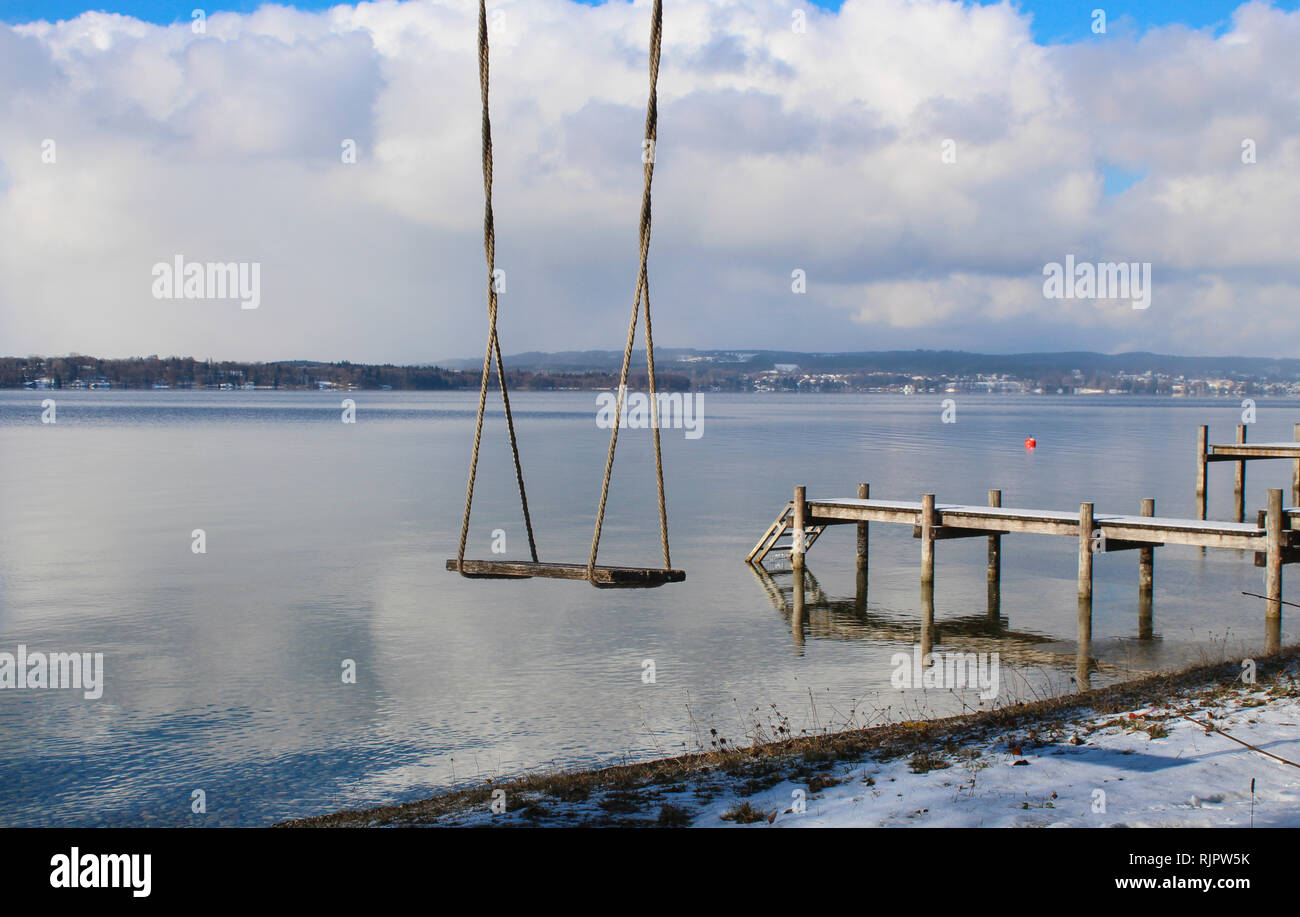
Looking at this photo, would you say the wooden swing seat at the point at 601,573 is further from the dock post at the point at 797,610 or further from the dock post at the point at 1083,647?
the dock post at the point at 797,610

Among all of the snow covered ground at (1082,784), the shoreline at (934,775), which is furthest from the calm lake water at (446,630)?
the snow covered ground at (1082,784)

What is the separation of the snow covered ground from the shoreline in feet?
0.06

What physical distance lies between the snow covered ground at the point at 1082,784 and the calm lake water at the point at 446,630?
429 centimetres

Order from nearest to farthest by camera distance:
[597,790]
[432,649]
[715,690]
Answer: [597,790] < [715,690] < [432,649]

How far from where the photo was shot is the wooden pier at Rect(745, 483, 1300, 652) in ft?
66.8

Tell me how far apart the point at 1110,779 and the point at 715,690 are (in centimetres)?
817

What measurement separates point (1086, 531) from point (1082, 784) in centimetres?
1364

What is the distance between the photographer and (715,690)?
16.7 m

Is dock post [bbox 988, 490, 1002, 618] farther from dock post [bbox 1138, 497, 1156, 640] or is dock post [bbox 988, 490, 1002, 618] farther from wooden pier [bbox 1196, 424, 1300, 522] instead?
wooden pier [bbox 1196, 424, 1300, 522]
